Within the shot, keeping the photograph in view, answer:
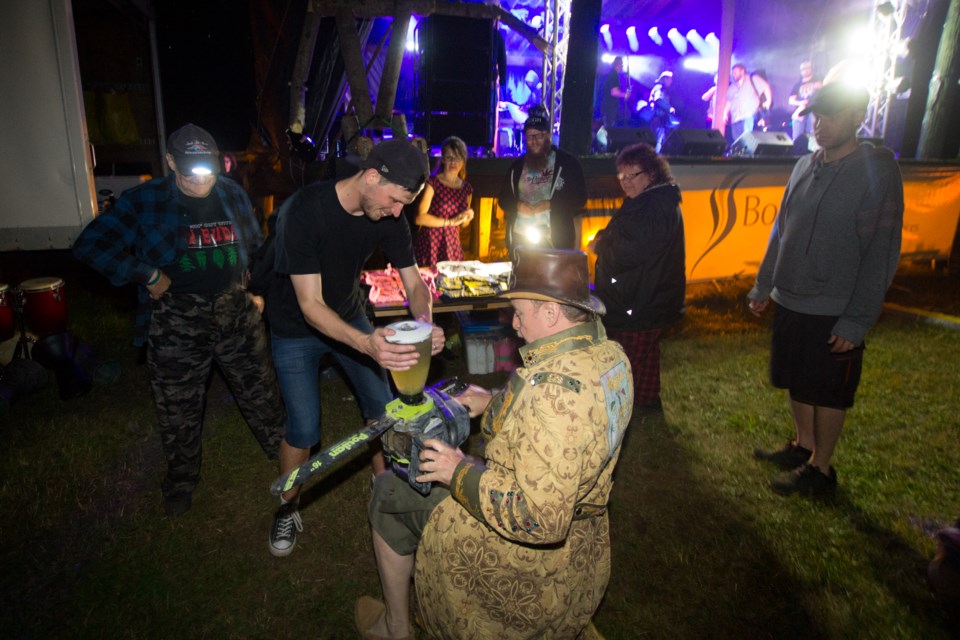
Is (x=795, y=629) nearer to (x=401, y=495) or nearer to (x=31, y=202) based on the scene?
(x=401, y=495)

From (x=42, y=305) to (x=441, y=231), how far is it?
4.25 metres

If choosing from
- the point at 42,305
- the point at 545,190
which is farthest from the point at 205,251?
the point at 545,190

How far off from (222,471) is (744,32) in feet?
87.7

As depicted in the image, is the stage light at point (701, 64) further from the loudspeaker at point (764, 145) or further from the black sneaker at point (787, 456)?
the black sneaker at point (787, 456)

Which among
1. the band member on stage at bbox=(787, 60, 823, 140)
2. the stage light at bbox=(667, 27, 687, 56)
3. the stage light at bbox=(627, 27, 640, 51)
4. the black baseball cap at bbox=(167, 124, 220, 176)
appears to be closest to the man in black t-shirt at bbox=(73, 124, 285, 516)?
the black baseball cap at bbox=(167, 124, 220, 176)

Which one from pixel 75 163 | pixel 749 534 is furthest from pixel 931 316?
pixel 75 163

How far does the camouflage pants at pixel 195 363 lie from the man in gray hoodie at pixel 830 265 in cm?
374

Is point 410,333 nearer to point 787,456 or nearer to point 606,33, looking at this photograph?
point 787,456

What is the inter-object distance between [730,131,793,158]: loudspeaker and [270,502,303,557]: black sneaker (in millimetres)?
13768

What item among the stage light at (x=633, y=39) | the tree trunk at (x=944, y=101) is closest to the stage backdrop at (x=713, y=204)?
the tree trunk at (x=944, y=101)

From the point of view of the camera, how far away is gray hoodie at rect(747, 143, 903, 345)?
3.26 metres

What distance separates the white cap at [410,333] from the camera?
1946 millimetres

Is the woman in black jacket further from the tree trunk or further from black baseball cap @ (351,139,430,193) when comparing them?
the tree trunk

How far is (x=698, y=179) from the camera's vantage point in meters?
7.90
